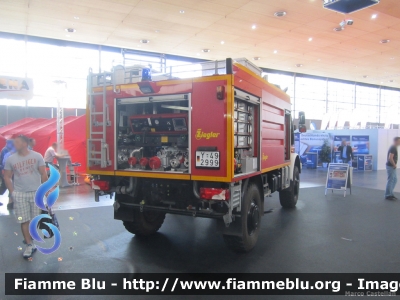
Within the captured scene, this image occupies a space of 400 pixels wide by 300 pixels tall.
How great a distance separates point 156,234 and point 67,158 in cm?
686

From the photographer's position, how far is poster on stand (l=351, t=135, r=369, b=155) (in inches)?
723

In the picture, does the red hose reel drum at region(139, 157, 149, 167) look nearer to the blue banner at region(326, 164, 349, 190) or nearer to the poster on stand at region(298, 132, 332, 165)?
the blue banner at region(326, 164, 349, 190)

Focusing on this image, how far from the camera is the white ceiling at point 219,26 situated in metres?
11.4

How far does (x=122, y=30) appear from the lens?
14211 mm

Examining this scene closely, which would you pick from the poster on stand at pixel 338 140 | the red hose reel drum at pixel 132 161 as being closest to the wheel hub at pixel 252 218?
the red hose reel drum at pixel 132 161

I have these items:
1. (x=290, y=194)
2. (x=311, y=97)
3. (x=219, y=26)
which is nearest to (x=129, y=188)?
(x=290, y=194)

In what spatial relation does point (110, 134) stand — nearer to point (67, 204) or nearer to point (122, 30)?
point (67, 204)

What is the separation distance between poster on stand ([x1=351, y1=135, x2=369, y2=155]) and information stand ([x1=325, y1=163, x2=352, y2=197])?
31.8 ft

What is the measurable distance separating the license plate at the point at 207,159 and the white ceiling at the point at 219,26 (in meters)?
8.62

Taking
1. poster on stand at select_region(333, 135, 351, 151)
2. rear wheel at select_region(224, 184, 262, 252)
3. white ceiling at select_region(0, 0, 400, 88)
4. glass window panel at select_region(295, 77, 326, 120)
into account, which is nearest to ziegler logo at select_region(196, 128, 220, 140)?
rear wheel at select_region(224, 184, 262, 252)

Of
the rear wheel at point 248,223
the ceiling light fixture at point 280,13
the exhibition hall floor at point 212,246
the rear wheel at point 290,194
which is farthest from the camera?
the ceiling light fixture at point 280,13

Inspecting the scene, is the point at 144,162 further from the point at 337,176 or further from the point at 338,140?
the point at 338,140

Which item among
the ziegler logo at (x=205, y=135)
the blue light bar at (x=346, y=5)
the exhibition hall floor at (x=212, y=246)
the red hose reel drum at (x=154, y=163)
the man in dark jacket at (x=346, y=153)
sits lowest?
the exhibition hall floor at (x=212, y=246)

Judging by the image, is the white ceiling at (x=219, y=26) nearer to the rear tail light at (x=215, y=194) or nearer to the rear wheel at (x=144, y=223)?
the rear wheel at (x=144, y=223)
